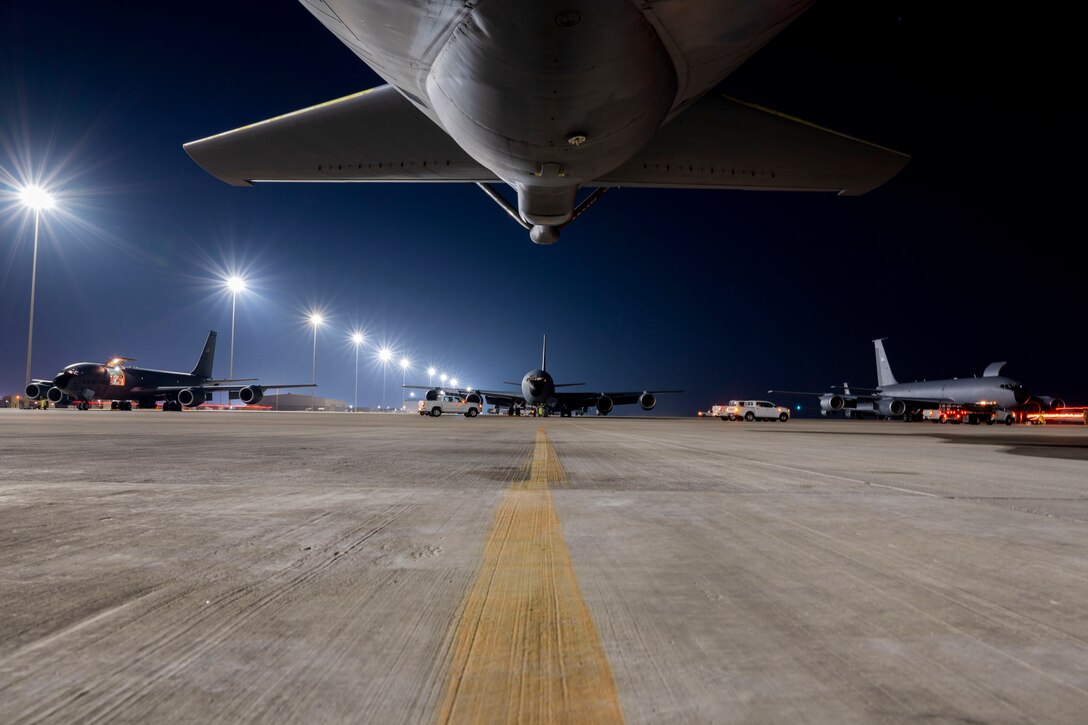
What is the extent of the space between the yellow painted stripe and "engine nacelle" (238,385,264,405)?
115 ft

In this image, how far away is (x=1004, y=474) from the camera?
5438 mm

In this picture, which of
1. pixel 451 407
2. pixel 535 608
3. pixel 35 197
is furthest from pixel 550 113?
pixel 35 197

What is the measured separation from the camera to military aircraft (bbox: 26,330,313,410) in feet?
101

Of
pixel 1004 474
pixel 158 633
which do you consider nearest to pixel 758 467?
pixel 1004 474

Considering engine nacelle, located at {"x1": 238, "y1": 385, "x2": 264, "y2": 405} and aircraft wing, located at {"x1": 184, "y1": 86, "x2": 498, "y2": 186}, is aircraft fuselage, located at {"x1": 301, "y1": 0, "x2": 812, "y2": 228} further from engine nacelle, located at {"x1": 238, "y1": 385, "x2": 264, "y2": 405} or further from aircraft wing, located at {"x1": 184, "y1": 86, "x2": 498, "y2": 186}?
engine nacelle, located at {"x1": 238, "y1": 385, "x2": 264, "y2": 405}

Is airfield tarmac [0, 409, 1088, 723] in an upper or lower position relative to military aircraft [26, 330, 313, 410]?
lower

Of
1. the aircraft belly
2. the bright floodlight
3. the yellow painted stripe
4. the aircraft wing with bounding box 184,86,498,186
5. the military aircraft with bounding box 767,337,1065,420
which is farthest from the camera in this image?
the bright floodlight

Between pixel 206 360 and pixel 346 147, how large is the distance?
42547 mm

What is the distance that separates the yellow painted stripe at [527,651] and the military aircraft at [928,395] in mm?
36501

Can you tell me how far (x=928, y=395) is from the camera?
124ft

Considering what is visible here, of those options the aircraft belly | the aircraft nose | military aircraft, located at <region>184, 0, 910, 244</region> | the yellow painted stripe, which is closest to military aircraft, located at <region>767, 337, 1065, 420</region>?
military aircraft, located at <region>184, 0, 910, 244</region>

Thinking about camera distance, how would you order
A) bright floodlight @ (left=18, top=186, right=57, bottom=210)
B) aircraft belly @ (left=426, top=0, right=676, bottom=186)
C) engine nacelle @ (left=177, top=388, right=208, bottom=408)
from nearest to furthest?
1. aircraft belly @ (left=426, top=0, right=676, bottom=186)
2. bright floodlight @ (left=18, top=186, right=57, bottom=210)
3. engine nacelle @ (left=177, top=388, right=208, bottom=408)

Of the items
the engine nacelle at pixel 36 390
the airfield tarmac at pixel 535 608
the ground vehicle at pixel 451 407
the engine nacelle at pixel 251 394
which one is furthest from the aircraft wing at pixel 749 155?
the engine nacelle at pixel 36 390

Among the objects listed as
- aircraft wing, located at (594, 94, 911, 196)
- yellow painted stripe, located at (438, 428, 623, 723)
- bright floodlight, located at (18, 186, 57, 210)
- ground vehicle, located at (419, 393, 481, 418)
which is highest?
bright floodlight, located at (18, 186, 57, 210)
